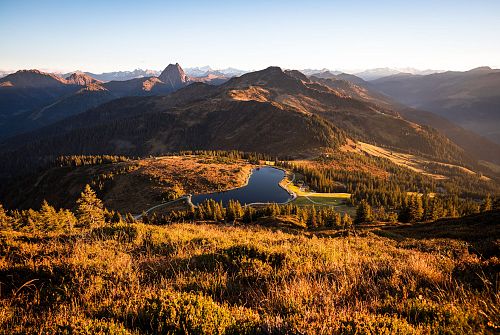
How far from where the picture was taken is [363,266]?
9.54 metres

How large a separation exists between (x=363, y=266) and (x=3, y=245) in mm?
13659

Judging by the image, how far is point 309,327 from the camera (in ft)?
17.5

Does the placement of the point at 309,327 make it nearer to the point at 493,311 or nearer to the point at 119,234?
the point at 493,311

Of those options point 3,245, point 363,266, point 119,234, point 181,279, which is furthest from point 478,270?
point 3,245

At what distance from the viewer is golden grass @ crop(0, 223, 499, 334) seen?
5.54 m

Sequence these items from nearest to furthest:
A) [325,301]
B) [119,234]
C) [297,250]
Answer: [325,301], [297,250], [119,234]

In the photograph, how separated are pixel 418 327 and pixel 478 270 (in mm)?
5097

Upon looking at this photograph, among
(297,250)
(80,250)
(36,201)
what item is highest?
(80,250)

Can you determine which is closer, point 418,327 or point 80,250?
point 418,327

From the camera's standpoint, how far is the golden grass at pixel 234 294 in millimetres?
5535

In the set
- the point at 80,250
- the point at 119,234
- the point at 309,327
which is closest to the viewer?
the point at 309,327

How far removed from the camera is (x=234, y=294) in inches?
301

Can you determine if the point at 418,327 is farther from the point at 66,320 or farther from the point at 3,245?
the point at 3,245

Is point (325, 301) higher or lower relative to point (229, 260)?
higher
